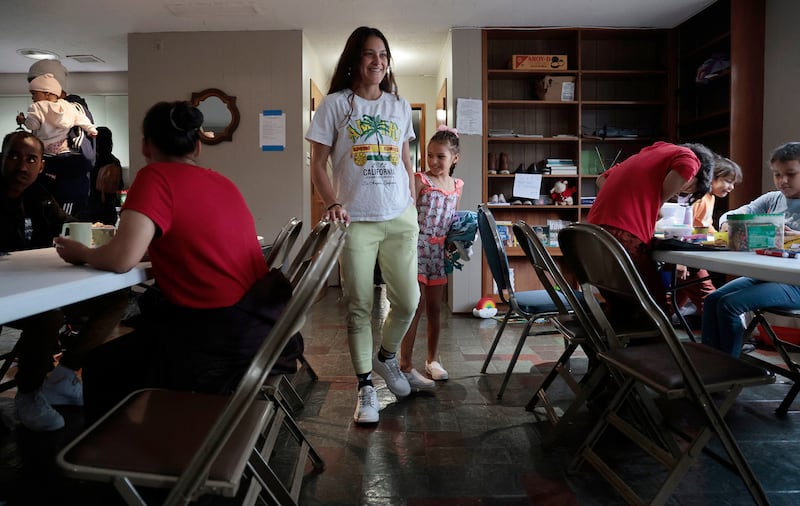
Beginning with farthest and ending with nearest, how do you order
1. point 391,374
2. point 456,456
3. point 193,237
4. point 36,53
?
point 36,53
point 391,374
point 456,456
point 193,237

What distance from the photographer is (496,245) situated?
243 centimetres

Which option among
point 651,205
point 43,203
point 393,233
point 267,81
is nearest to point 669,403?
point 651,205

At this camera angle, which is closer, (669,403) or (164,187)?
(164,187)

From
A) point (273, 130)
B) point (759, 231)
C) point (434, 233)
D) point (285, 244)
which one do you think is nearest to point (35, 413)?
point (285, 244)

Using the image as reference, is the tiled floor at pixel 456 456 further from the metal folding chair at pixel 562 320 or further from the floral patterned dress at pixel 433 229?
the floral patterned dress at pixel 433 229

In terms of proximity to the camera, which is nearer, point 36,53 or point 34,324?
point 34,324

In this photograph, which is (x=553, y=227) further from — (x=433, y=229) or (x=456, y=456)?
(x=456, y=456)

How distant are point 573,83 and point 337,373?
11.7 ft

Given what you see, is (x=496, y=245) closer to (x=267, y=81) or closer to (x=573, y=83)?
(x=573, y=83)

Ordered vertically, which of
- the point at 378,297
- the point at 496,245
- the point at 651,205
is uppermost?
the point at 651,205

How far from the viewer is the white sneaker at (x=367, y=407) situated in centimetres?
205

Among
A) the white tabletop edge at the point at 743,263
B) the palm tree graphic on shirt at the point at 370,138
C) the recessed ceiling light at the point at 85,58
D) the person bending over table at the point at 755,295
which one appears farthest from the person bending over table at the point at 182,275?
the recessed ceiling light at the point at 85,58

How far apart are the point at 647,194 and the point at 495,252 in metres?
0.76

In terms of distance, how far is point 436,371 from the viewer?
8.73 feet
